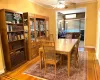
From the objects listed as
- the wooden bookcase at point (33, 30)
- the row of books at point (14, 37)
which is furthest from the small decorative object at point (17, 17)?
the row of books at point (14, 37)

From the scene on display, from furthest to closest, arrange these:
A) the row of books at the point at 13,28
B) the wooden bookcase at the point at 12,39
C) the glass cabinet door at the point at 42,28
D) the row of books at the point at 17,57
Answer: the glass cabinet door at the point at 42,28 → the row of books at the point at 17,57 → the row of books at the point at 13,28 → the wooden bookcase at the point at 12,39

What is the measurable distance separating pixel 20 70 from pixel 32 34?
5.45ft

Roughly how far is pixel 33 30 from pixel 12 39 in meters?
1.18

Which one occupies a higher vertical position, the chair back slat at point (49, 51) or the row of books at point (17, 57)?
the chair back slat at point (49, 51)

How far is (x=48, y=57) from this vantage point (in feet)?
8.67

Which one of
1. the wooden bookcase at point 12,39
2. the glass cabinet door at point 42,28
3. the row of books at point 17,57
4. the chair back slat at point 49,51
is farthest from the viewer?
the glass cabinet door at point 42,28

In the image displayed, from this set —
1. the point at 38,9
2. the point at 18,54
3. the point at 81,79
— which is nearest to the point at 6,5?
the point at 18,54

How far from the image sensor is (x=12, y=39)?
312 centimetres

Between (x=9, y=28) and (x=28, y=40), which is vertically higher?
(x=9, y=28)

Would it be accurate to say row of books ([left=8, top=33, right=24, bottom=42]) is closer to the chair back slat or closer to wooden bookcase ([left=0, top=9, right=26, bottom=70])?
wooden bookcase ([left=0, top=9, right=26, bottom=70])

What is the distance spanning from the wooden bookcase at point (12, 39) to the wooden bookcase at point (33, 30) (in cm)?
25

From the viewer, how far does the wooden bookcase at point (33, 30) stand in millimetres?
3708

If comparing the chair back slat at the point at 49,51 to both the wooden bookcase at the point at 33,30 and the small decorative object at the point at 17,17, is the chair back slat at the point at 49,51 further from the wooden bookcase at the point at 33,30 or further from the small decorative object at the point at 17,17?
the small decorative object at the point at 17,17

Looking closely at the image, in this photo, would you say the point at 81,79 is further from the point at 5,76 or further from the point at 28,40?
the point at 28,40
